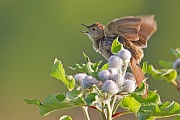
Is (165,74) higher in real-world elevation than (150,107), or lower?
higher

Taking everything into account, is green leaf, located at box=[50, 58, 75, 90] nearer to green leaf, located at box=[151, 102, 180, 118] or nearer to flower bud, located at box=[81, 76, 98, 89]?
flower bud, located at box=[81, 76, 98, 89]

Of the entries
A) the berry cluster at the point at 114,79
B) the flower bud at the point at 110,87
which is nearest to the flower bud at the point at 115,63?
the berry cluster at the point at 114,79

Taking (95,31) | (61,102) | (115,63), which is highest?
(95,31)

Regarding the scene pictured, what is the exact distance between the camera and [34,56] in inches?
698

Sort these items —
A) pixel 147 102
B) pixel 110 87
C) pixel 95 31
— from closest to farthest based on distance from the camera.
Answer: pixel 110 87
pixel 147 102
pixel 95 31

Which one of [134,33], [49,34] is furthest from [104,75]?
[49,34]

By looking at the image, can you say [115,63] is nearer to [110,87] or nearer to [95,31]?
[110,87]

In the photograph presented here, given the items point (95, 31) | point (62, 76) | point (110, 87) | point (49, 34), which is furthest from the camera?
point (49, 34)

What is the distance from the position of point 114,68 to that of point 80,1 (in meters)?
15.7

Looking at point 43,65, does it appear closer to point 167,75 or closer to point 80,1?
point 80,1

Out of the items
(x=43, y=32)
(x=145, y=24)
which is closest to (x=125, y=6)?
(x=43, y=32)

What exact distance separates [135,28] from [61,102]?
1040mm

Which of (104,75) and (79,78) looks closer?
(104,75)

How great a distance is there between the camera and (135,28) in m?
4.01
